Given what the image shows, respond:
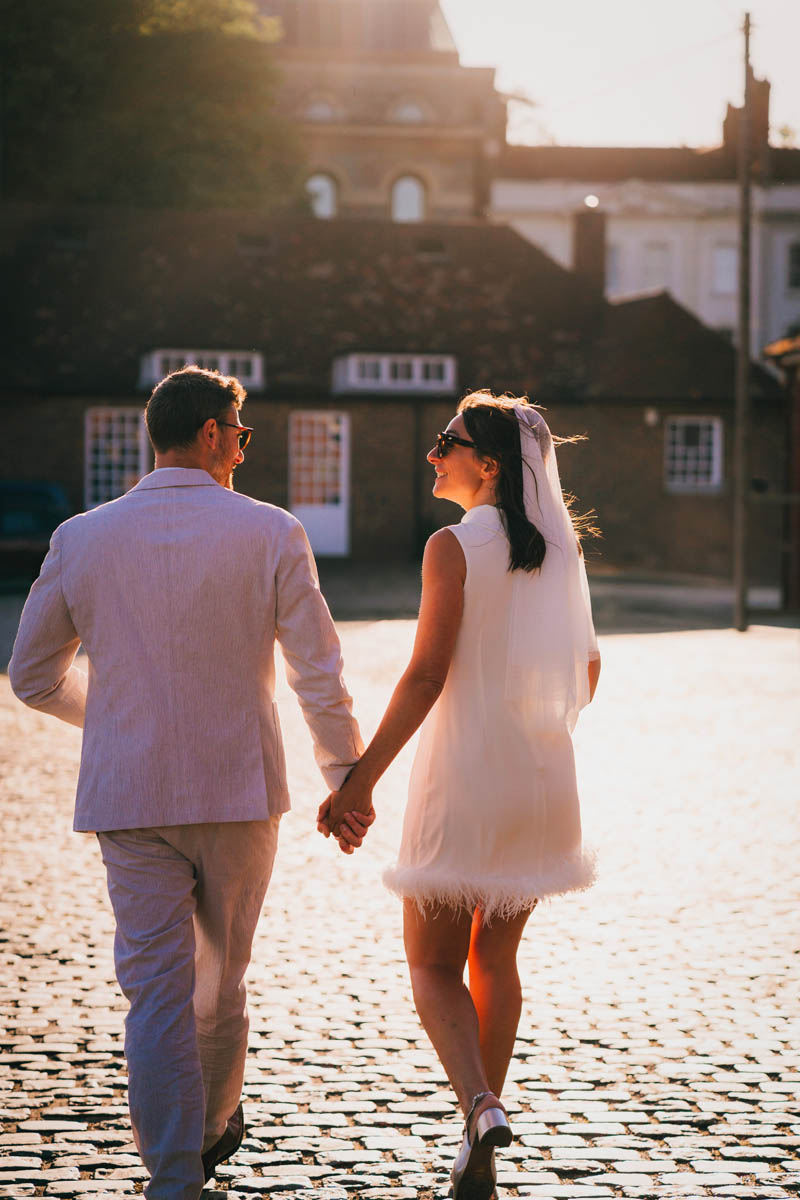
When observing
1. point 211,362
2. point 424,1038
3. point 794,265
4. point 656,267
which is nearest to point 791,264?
point 794,265

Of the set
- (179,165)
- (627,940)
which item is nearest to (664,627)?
(627,940)

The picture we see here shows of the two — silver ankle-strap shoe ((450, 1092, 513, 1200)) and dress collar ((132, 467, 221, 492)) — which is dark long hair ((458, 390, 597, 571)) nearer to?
dress collar ((132, 467, 221, 492))

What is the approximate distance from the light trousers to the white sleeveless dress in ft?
1.20

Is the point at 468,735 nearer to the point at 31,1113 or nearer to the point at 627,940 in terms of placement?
the point at 31,1113

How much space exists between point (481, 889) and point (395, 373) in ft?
111

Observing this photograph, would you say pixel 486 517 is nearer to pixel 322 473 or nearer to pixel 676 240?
pixel 322 473

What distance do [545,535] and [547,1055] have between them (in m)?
1.82

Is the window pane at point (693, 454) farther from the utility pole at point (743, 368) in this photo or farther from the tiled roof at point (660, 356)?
the utility pole at point (743, 368)

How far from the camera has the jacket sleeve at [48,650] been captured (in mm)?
3623

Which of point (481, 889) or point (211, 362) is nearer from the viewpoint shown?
point (481, 889)

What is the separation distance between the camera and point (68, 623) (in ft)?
12.1

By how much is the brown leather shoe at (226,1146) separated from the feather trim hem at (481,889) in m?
0.68

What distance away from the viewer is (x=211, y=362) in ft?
121

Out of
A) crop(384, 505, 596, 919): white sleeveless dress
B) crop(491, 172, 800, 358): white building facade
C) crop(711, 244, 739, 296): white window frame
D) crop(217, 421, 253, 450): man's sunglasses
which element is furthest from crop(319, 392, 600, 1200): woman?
crop(711, 244, 739, 296): white window frame
